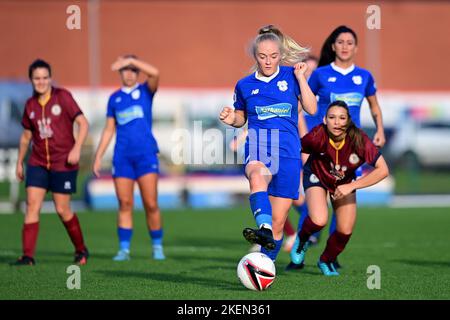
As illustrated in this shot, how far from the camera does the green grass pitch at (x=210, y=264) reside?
25.3 ft

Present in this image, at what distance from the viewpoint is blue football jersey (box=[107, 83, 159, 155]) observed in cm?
1095

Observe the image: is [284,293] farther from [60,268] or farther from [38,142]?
[38,142]

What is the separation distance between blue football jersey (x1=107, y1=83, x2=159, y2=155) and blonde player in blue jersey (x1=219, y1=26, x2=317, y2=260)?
3.03 m

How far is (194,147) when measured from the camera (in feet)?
97.1

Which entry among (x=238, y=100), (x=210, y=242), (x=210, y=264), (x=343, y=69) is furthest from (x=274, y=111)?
(x=210, y=242)

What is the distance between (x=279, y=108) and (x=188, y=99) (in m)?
32.2

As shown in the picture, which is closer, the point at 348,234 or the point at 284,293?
the point at 284,293

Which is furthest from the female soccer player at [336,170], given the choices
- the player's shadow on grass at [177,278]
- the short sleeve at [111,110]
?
the short sleeve at [111,110]

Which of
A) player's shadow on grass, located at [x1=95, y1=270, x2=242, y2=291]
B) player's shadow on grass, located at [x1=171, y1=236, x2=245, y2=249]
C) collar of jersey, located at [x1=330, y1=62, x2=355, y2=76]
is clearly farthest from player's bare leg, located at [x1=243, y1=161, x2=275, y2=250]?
player's shadow on grass, located at [x1=171, y1=236, x2=245, y2=249]

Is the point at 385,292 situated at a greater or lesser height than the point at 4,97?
lesser

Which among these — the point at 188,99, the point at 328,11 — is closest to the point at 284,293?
the point at 188,99

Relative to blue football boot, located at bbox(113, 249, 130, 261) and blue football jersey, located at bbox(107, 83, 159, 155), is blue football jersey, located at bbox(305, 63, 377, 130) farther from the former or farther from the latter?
blue football boot, located at bbox(113, 249, 130, 261)

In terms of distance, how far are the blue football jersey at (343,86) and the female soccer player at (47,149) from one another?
8.86 ft

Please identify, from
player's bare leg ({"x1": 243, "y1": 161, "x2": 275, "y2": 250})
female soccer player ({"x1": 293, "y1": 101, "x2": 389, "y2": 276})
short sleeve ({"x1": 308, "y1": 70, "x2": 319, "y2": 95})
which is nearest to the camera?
player's bare leg ({"x1": 243, "y1": 161, "x2": 275, "y2": 250})
